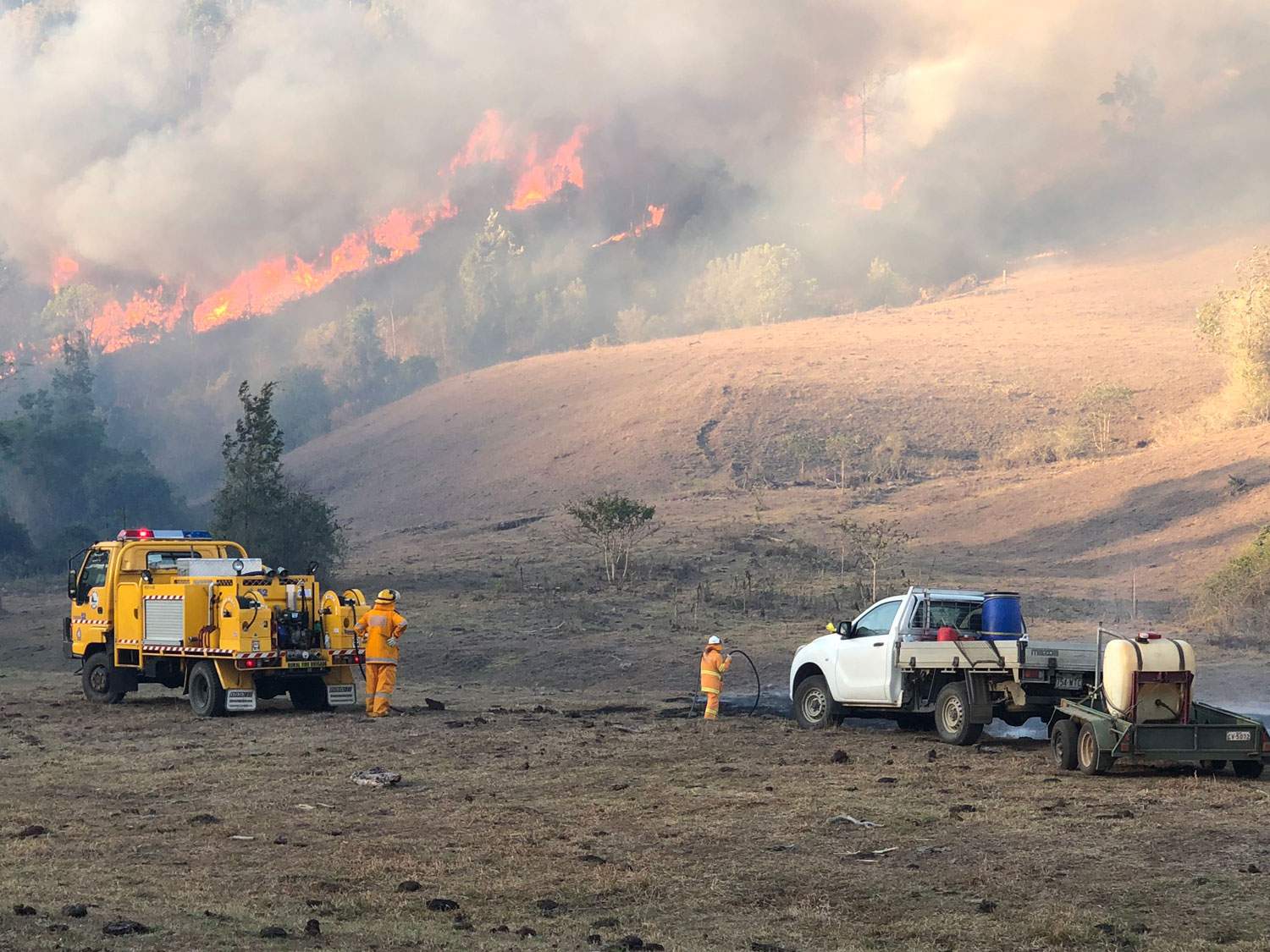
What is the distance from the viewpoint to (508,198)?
178 metres

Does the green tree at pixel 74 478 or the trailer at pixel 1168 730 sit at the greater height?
the green tree at pixel 74 478

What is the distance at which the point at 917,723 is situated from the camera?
2002cm

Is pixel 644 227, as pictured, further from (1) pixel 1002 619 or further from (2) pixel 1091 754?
(2) pixel 1091 754

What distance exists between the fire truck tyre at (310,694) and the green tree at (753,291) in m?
106

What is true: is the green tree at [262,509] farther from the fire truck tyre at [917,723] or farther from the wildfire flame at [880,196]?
the wildfire flame at [880,196]

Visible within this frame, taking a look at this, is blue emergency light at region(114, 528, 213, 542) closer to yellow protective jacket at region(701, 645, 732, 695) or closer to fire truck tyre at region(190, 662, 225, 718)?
fire truck tyre at region(190, 662, 225, 718)

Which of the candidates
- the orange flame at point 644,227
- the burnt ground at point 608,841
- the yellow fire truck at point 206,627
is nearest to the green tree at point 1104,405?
the yellow fire truck at point 206,627

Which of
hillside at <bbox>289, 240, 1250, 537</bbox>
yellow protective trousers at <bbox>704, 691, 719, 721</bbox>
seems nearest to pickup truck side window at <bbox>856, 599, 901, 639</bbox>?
yellow protective trousers at <bbox>704, 691, 719, 721</bbox>

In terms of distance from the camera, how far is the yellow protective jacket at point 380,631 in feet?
69.1

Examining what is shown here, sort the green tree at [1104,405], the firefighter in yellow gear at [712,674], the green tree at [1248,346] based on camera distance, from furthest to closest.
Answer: the green tree at [1104,405] → the green tree at [1248,346] → the firefighter in yellow gear at [712,674]

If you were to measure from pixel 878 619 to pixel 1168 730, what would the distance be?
5.07 meters

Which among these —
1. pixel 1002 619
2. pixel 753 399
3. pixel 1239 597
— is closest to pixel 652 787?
pixel 1002 619

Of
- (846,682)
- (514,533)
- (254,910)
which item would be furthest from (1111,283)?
(254,910)

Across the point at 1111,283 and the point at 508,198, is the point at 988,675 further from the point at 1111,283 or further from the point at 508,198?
the point at 508,198
